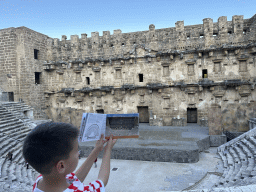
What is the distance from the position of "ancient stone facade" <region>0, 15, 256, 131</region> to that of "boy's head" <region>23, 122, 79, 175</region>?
13.1 meters

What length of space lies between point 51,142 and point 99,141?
3.00 feet

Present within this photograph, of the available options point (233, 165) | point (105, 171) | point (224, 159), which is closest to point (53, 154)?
point (105, 171)

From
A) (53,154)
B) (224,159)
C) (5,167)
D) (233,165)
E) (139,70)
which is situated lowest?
(224,159)

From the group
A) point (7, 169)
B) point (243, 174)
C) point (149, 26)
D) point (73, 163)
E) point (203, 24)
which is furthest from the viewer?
point (149, 26)

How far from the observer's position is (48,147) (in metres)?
1.46

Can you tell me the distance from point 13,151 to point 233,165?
1064 centimetres

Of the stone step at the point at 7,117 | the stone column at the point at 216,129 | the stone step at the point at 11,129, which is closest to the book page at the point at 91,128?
the stone step at the point at 11,129

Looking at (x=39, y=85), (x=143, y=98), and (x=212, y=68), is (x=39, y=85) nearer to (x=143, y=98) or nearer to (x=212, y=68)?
(x=143, y=98)

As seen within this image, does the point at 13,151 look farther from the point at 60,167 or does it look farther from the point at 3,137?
the point at 60,167

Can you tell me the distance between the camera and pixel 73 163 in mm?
1649

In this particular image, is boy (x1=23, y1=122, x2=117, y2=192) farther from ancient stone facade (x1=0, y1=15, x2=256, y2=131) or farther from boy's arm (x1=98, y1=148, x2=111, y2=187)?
ancient stone facade (x1=0, y1=15, x2=256, y2=131)

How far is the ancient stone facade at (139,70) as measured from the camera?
1507cm

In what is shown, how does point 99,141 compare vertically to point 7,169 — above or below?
above

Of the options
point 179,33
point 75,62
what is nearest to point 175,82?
point 179,33
